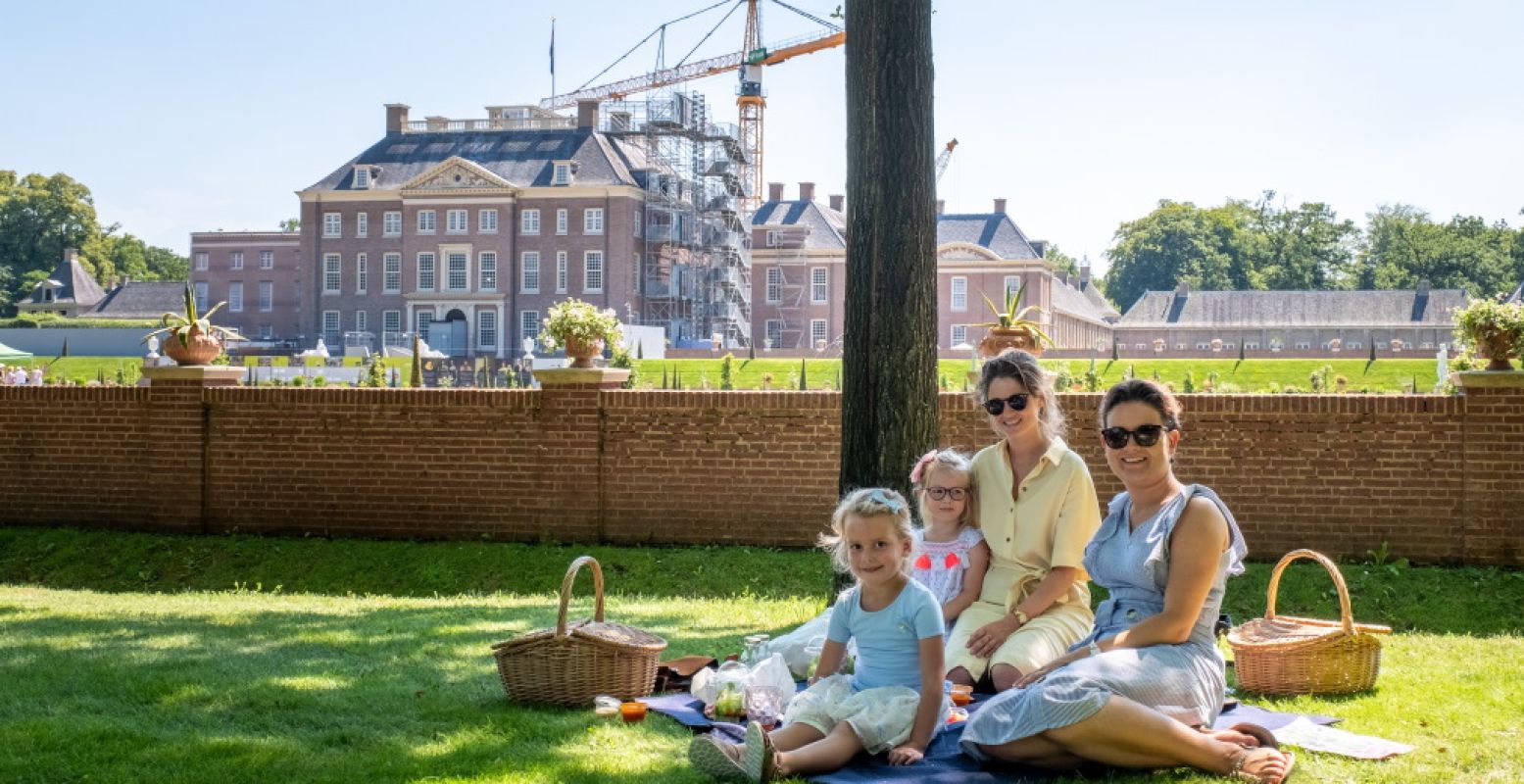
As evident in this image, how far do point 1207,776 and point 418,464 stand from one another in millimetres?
9484

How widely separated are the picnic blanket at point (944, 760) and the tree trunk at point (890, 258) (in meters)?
2.16

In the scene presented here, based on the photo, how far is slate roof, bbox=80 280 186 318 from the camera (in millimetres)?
86125

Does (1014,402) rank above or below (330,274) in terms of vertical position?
below

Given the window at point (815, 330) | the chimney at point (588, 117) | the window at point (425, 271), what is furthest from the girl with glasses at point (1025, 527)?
the window at point (815, 330)

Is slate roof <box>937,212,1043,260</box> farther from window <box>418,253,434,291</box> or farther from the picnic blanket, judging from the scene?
the picnic blanket

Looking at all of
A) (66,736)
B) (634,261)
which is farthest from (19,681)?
(634,261)

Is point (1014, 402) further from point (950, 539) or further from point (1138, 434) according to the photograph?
point (1138, 434)

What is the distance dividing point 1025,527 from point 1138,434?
3.72 feet

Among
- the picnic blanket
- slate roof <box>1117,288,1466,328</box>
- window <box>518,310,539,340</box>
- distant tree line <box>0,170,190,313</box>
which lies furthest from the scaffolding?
the picnic blanket

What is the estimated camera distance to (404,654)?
683cm

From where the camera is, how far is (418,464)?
12.7 meters

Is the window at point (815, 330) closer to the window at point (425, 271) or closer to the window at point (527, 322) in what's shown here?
the window at point (527, 322)

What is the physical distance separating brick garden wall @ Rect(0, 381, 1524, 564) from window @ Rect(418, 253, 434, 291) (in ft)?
178

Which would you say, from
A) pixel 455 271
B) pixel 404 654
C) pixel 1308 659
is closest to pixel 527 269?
pixel 455 271
